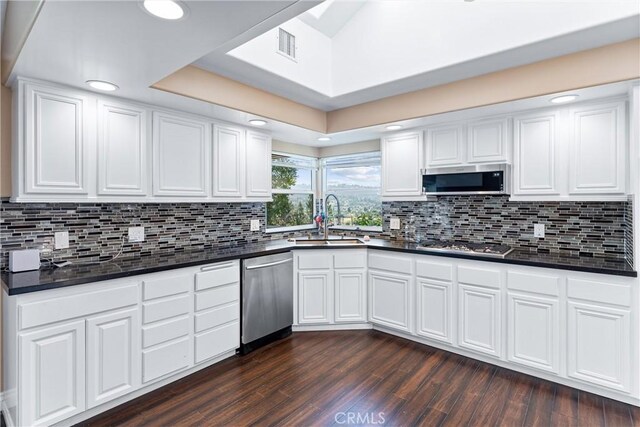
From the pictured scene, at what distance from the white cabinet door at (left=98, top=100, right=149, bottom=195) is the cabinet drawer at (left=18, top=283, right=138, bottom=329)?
2.50ft

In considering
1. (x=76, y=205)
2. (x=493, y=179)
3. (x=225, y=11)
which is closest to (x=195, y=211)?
(x=76, y=205)

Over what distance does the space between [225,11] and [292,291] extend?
103 inches

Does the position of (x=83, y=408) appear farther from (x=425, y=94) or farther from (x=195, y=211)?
(x=425, y=94)

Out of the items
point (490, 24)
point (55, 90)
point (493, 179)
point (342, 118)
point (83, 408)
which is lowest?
point (83, 408)

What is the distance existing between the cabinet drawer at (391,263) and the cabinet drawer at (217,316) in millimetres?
1435

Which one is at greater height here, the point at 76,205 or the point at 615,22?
the point at 615,22

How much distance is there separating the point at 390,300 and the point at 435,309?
0.46 metres

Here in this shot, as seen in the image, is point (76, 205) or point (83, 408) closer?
point (83, 408)

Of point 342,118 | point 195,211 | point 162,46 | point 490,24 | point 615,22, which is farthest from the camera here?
point 342,118

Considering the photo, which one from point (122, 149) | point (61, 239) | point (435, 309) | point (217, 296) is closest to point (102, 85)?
point (122, 149)

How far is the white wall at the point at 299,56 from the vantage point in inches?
99.4

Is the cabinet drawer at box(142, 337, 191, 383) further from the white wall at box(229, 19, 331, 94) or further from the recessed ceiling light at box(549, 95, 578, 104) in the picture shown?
the recessed ceiling light at box(549, 95, 578, 104)

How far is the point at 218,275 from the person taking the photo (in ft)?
9.02

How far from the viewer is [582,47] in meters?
2.22
